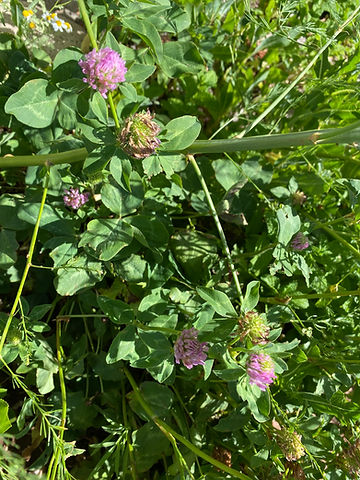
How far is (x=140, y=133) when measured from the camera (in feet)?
3.25

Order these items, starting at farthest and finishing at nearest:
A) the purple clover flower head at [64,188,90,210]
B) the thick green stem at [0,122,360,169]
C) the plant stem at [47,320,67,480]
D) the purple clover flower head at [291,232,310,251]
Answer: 1. the purple clover flower head at [291,232,310,251]
2. the purple clover flower head at [64,188,90,210]
3. the plant stem at [47,320,67,480]
4. the thick green stem at [0,122,360,169]

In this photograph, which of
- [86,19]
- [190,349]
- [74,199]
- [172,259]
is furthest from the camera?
[172,259]

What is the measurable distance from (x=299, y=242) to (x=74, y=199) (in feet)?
1.95

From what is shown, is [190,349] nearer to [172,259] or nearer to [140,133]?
[172,259]

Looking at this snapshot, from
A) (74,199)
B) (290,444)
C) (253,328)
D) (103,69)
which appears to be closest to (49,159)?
(74,199)

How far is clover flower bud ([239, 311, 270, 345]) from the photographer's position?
1073 millimetres

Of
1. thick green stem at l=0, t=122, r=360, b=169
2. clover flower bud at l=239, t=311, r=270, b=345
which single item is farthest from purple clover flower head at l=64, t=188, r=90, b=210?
clover flower bud at l=239, t=311, r=270, b=345

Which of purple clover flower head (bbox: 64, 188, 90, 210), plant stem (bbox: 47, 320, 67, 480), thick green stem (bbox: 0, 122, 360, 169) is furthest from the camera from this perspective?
purple clover flower head (bbox: 64, 188, 90, 210)

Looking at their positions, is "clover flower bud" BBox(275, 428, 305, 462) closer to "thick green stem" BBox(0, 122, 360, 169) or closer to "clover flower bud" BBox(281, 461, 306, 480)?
"clover flower bud" BBox(281, 461, 306, 480)

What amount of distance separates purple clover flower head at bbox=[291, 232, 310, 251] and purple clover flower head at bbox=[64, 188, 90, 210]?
555mm

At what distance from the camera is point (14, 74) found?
1.35 meters

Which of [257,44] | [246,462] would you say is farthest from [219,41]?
[246,462]

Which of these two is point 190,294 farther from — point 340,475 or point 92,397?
point 340,475

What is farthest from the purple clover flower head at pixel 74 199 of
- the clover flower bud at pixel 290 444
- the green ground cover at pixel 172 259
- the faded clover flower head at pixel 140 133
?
the clover flower bud at pixel 290 444
